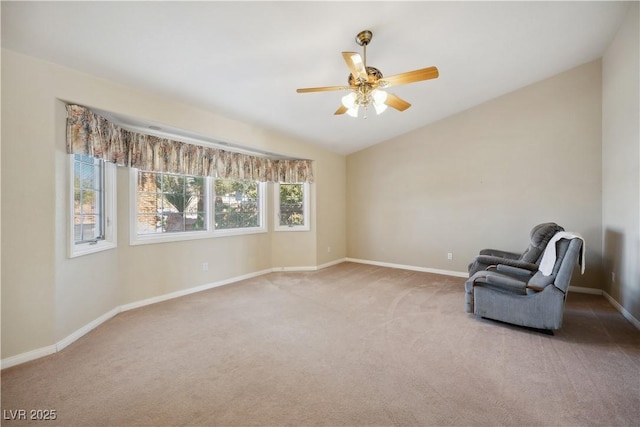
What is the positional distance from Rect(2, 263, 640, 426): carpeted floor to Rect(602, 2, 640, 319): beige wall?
51 centimetres

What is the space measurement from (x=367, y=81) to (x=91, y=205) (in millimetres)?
3237

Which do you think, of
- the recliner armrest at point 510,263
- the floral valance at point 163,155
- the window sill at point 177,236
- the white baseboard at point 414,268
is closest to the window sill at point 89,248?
the window sill at point 177,236

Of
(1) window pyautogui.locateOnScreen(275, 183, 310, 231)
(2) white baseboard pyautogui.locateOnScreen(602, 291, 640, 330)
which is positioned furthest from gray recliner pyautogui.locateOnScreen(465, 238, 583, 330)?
(1) window pyautogui.locateOnScreen(275, 183, 310, 231)

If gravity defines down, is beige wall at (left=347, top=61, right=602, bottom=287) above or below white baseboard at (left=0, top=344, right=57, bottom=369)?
above

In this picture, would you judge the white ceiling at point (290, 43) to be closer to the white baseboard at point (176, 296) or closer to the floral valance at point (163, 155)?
the floral valance at point (163, 155)

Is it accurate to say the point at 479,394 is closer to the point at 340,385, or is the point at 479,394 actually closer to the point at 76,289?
the point at 340,385

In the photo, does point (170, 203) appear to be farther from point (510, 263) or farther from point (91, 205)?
point (510, 263)

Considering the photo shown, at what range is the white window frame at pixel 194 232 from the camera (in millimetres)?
3416

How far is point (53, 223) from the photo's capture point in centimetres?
234

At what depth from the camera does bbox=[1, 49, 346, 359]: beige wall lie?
214cm

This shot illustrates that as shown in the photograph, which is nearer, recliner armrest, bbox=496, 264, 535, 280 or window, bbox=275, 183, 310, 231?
recliner armrest, bbox=496, 264, 535, 280

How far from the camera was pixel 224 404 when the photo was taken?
1727mm

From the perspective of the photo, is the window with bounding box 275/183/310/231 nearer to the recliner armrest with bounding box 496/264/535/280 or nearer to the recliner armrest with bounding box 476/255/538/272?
the recliner armrest with bounding box 476/255/538/272

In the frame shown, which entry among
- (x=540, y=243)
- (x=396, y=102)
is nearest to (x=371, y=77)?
(x=396, y=102)
